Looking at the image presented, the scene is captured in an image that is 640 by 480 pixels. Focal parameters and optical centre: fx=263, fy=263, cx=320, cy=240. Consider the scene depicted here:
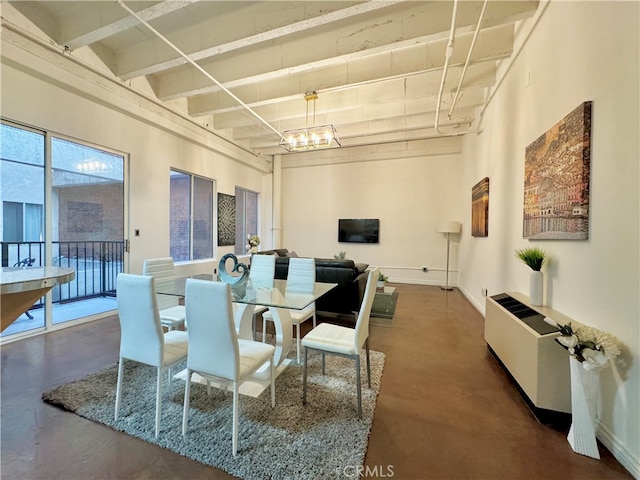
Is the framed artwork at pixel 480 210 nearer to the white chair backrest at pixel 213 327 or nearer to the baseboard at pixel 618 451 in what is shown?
the baseboard at pixel 618 451

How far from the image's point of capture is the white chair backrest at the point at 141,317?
1.63 meters

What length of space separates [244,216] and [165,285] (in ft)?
15.6

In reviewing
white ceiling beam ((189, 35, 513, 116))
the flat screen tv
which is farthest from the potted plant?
the flat screen tv

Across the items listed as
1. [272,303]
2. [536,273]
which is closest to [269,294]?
[272,303]

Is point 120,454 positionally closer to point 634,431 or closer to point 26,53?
point 634,431

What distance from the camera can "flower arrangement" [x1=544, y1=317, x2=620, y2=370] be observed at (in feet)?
4.70

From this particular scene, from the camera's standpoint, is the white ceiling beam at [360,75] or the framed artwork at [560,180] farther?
the white ceiling beam at [360,75]

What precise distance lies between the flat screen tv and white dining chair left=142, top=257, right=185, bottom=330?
194 inches

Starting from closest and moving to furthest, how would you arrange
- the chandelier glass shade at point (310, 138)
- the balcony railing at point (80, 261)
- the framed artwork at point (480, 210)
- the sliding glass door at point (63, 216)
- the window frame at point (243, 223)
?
the sliding glass door at point (63, 216) → the balcony railing at point (80, 261) → the chandelier glass shade at point (310, 138) → the framed artwork at point (480, 210) → the window frame at point (243, 223)

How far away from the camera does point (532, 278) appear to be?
2.30 meters

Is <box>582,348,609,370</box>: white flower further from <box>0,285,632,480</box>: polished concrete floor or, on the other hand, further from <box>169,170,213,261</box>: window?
<box>169,170,213,261</box>: window

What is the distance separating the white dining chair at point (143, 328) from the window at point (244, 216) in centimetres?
521

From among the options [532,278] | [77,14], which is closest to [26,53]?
[77,14]
